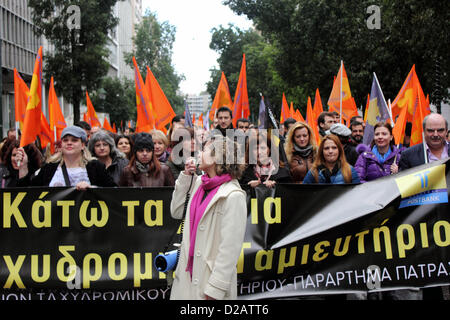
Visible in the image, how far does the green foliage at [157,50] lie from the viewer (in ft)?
203

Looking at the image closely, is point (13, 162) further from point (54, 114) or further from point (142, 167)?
point (54, 114)

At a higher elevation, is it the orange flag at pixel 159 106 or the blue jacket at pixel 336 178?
the orange flag at pixel 159 106

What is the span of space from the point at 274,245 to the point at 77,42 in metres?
24.3

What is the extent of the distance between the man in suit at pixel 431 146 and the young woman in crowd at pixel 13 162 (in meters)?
4.10

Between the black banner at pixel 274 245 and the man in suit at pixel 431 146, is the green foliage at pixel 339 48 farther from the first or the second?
the black banner at pixel 274 245

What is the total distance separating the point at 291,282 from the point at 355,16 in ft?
74.3

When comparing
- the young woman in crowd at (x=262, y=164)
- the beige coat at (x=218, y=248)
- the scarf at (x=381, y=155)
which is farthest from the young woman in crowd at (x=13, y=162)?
the scarf at (x=381, y=155)

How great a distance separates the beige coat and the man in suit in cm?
252

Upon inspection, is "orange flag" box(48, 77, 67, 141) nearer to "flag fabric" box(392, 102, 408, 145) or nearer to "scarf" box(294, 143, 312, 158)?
"scarf" box(294, 143, 312, 158)

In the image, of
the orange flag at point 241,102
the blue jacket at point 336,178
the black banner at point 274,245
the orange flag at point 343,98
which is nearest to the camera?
the black banner at point 274,245

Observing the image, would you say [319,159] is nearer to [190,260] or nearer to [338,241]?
[338,241]

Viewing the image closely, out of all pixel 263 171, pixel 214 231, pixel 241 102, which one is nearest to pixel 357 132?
pixel 241 102

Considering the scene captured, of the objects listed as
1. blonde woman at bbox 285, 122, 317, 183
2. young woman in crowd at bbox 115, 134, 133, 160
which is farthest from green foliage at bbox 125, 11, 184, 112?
blonde woman at bbox 285, 122, 317, 183

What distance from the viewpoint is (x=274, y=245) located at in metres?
5.13
